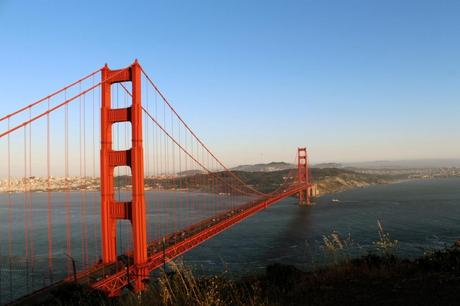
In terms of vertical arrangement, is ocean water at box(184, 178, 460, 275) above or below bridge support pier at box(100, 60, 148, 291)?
below

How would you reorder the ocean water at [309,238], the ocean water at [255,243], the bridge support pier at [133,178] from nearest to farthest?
the bridge support pier at [133,178] < the ocean water at [255,243] < the ocean water at [309,238]

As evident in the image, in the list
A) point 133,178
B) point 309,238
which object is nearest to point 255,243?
point 309,238

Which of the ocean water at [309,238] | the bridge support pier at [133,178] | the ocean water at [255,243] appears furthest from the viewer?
the ocean water at [309,238]

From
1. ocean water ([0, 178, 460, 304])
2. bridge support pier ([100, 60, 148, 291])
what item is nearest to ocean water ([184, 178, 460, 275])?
ocean water ([0, 178, 460, 304])

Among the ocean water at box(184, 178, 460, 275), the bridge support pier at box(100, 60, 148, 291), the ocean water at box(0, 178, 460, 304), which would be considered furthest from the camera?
the ocean water at box(184, 178, 460, 275)

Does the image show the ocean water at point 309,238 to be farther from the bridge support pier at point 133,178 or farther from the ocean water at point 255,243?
the bridge support pier at point 133,178

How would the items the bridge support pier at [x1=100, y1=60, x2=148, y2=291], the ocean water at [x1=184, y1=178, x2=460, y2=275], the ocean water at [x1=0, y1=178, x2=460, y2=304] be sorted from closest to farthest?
the bridge support pier at [x1=100, y1=60, x2=148, y2=291] → the ocean water at [x1=0, y1=178, x2=460, y2=304] → the ocean water at [x1=184, y1=178, x2=460, y2=275]

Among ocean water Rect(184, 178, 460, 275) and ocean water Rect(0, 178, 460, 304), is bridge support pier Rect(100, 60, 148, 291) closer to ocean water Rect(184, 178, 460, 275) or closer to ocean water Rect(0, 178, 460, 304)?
ocean water Rect(0, 178, 460, 304)

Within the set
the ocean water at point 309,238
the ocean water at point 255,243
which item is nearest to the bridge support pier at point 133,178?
the ocean water at point 255,243

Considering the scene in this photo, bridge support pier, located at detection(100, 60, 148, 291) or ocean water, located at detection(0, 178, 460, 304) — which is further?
ocean water, located at detection(0, 178, 460, 304)

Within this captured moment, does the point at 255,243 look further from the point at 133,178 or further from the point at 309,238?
the point at 133,178
